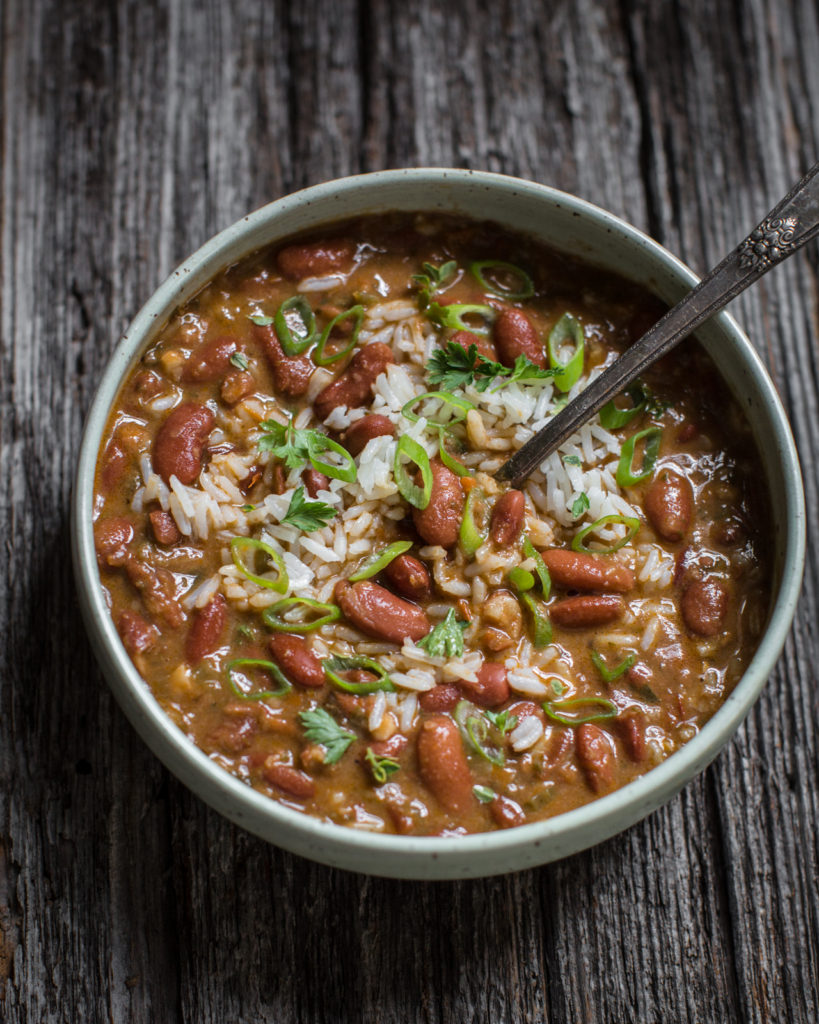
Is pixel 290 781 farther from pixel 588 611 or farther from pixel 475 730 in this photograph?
pixel 588 611

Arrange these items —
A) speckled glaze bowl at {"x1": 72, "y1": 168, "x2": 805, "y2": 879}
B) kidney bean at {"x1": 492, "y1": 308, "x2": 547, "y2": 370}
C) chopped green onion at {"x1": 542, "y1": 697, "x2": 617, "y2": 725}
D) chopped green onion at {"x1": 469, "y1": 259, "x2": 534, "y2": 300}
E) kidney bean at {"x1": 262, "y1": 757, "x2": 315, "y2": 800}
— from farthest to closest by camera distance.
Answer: chopped green onion at {"x1": 469, "y1": 259, "x2": 534, "y2": 300}, kidney bean at {"x1": 492, "y1": 308, "x2": 547, "y2": 370}, chopped green onion at {"x1": 542, "y1": 697, "x2": 617, "y2": 725}, kidney bean at {"x1": 262, "y1": 757, "x2": 315, "y2": 800}, speckled glaze bowl at {"x1": 72, "y1": 168, "x2": 805, "y2": 879}

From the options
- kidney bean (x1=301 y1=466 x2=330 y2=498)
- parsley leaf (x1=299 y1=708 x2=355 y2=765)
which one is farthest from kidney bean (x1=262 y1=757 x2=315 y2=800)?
kidney bean (x1=301 y1=466 x2=330 y2=498)

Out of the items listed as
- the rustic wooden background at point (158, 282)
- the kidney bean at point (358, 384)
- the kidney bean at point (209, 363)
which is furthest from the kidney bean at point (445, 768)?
the kidney bean at point (209, 363)

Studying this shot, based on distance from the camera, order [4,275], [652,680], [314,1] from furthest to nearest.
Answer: [314,1] → [4,275] → [652,680]

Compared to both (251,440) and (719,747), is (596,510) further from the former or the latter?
(251,440)

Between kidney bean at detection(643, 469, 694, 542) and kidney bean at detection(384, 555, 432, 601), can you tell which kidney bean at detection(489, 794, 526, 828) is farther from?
kidney bean at detection(643, 469, 694, 542)

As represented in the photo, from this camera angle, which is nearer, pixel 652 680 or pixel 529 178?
pixel 652 680

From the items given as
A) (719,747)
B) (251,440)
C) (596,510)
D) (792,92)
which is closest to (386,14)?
(792,92)

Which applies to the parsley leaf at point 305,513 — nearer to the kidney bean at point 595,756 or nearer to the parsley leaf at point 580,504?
the parsley leaf at point 580,504
